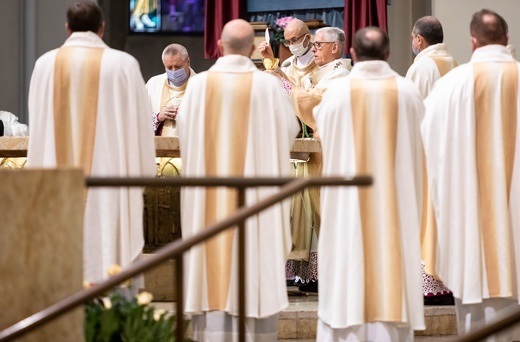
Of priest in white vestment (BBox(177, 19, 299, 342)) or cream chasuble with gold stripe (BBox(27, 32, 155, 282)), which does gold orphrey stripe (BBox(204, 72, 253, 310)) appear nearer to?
priest in white vestment (BBox(177, 19, 299, 342))

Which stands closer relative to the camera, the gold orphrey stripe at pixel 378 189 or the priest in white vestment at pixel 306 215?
the gold orphrey stripe at pixel 378 189

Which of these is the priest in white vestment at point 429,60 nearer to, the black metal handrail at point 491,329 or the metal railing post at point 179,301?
the metal railing post at point 179,301

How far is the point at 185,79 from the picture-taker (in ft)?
30.8

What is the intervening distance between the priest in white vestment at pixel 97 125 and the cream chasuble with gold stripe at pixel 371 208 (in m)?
1.01

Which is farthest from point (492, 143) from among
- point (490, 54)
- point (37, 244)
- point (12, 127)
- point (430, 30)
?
point (12, 127)

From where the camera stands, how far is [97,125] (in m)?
6.48

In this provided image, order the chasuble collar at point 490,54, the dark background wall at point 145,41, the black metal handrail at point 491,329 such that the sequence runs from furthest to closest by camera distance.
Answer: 1. the dark background wall at point 145,41
2. the chasuble collar at point 490,54
3. the black metal handrail at point 491,329

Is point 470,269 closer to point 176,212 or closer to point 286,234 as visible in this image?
point 286,234

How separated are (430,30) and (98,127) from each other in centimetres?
282

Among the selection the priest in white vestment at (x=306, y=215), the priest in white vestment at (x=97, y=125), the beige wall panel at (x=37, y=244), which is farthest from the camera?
the priest in white vestment at (x=306, y=215)

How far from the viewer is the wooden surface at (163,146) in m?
7.64

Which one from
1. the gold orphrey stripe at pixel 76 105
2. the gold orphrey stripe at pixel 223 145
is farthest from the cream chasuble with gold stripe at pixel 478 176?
the gold orphrey stripe at pixel 76 105

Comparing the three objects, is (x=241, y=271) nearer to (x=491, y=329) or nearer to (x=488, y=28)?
(x=491, y=329)

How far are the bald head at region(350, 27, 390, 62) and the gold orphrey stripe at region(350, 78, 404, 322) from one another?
0.50ft
